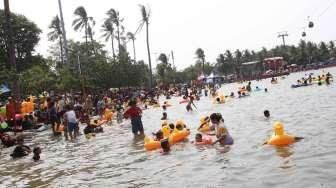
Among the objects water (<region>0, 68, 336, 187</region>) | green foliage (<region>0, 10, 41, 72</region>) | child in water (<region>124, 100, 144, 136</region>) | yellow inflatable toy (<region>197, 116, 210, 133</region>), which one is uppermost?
green foliage (<region>0, 10, 41, 72</region>)

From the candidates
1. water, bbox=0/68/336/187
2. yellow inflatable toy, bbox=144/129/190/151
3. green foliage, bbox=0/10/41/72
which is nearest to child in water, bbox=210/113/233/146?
water, bbox=0/68/336/187

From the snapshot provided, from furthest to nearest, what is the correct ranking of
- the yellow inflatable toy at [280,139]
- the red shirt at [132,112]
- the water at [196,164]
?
the red shirt at [132,112] < the yellow inflatable toy at [280,139] < the water at [196,164]

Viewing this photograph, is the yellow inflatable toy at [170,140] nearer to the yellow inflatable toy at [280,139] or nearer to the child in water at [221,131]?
the child in water at [221,131]

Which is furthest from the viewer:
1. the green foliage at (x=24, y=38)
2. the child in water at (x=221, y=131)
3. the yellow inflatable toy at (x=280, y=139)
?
the green foliage at (x=24, y=38)

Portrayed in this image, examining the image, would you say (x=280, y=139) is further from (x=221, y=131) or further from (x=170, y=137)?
(x=170, y=137)

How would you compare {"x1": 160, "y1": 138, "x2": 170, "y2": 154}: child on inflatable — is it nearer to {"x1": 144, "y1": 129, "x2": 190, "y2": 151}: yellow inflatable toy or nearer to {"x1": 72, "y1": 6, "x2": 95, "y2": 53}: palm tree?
{"x1": 144, "y1": 129, "x2": 190, "y2": 151}: yellow inflatable toy

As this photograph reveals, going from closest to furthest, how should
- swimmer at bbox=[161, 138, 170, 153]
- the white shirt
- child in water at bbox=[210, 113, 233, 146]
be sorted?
child in water at bbox=[210, 113, 233, 146]
swimmer at bbox=[161, 138, 170, 153]
the white shirt

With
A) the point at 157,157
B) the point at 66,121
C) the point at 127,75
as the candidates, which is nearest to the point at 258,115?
the point at 66,121

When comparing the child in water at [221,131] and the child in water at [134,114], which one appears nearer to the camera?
the child in water at [221,131]

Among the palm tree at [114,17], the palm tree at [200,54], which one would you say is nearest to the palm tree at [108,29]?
the palm tree at [114,17]

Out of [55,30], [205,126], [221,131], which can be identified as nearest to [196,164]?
[221,131]

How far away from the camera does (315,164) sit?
11.5 m

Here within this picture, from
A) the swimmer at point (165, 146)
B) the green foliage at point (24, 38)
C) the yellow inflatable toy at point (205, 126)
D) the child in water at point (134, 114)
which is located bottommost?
the swimmer at point (165, 146)

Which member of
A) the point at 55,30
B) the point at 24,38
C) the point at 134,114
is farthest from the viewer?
the point at 55,30
